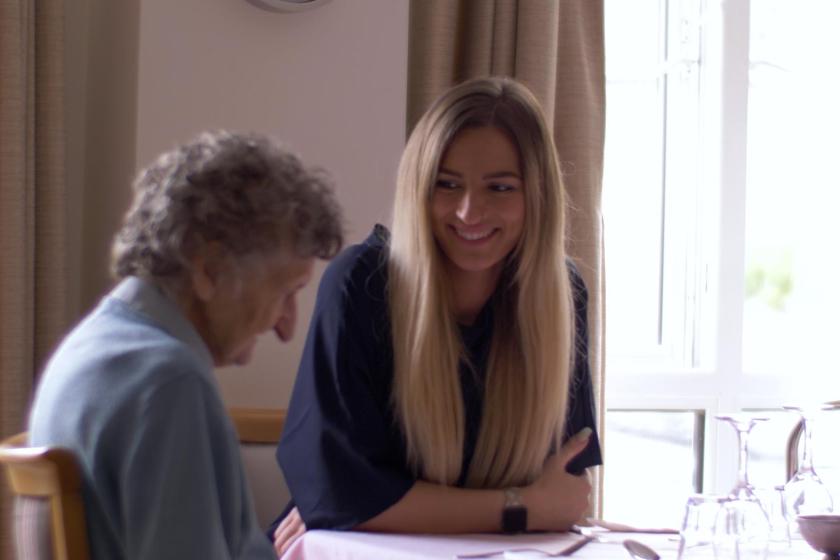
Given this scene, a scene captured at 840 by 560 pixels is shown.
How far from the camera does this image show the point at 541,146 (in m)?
2.28

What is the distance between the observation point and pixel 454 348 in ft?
7.14

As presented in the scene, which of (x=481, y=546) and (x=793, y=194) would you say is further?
(x=793, y=194)

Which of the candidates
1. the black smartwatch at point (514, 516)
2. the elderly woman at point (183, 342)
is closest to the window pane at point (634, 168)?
the black smartwatch at point (514, 516)

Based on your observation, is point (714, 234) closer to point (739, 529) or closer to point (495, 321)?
point (495, 321)

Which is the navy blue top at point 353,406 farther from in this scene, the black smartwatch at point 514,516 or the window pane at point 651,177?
the window pane at point 651,177

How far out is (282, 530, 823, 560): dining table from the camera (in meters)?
1.77

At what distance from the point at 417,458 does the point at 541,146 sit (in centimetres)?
61

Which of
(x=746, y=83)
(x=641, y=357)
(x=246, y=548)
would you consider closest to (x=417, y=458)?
(x=246, y=548)

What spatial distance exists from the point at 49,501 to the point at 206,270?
10.8 inches

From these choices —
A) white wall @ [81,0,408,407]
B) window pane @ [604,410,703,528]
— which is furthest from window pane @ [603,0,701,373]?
white wall @ [81,0,408,407]

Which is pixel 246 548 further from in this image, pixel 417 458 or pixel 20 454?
pixel 417 458

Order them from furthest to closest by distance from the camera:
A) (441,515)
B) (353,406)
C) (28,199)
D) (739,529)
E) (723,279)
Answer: (723,279) < (28,199) < (353,406) < (441,515) < (739,529)

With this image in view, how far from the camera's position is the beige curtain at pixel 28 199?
2584mm

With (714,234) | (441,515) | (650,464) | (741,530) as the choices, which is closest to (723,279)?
(714,234)
